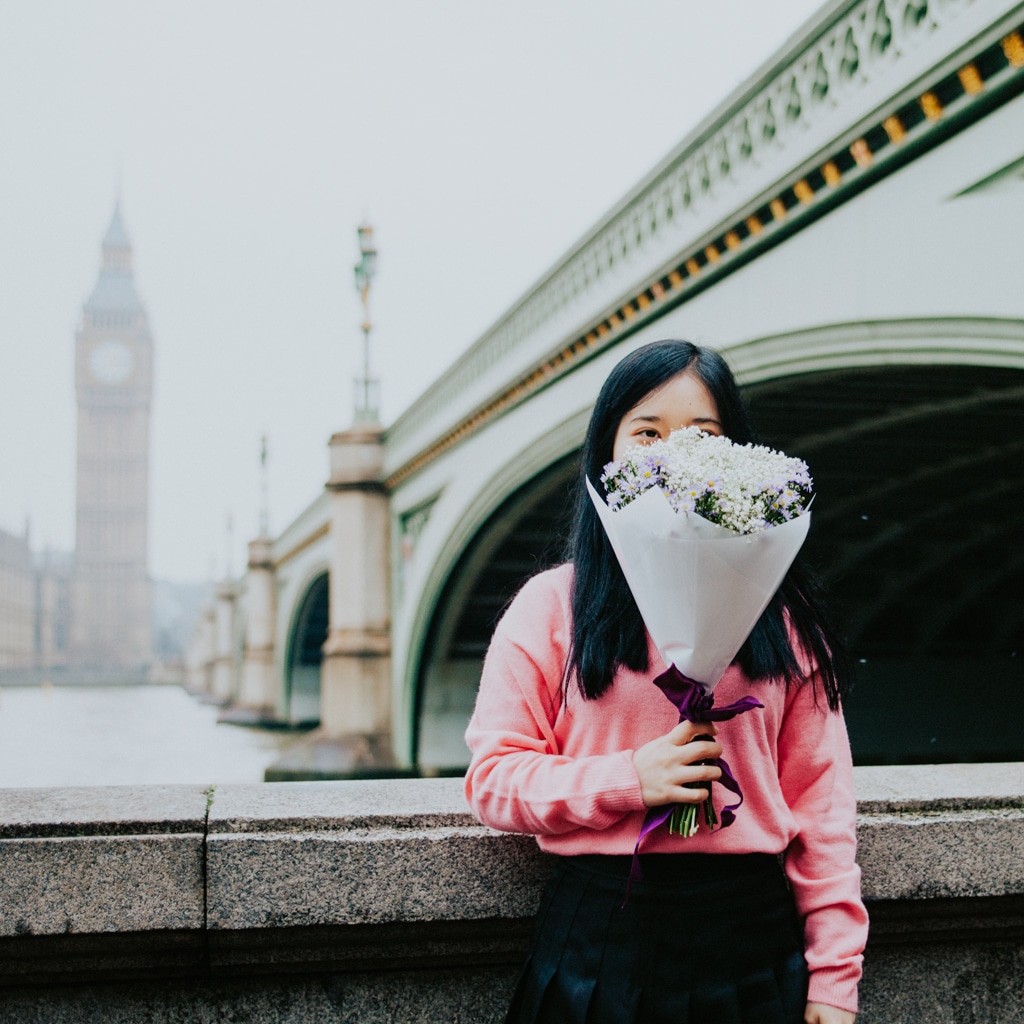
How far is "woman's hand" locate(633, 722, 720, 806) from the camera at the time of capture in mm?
1299

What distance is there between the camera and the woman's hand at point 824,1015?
4.53 feet

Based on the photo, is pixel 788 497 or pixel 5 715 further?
pixel 5 715

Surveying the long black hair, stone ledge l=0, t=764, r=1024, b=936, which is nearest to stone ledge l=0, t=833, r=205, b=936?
stone ledge l=0, t=764, r=1024, b=936

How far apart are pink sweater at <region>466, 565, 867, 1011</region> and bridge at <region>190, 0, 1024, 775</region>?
453 mm

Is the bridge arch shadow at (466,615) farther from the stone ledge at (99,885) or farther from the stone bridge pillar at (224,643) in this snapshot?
the stone bridge pillar at (224,643)

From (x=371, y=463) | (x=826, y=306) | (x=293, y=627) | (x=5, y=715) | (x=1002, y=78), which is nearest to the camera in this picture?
(x=1002, y=78)

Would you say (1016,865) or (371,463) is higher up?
(371,463)

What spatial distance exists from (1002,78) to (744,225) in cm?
226

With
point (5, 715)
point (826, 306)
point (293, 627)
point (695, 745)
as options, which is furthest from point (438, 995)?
point (5, 715)

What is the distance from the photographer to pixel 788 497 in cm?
126

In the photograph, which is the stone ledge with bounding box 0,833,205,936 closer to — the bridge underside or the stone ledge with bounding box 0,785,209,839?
the stone ledge with bounding box 0,785,209,839

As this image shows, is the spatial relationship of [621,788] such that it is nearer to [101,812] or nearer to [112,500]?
[101,812]

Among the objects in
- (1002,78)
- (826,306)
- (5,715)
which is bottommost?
(5,715)

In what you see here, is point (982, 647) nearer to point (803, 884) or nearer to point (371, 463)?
point (371, 463)
